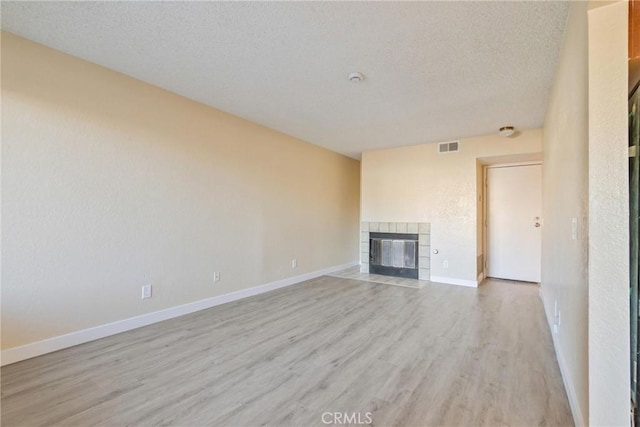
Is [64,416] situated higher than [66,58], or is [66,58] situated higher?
[66,58]

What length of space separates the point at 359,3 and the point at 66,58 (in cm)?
246

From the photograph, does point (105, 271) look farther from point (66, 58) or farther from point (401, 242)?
point (401, 242)

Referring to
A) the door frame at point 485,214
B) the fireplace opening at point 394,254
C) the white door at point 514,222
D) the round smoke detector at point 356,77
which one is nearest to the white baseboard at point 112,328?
the fireplace opening at point 394,254

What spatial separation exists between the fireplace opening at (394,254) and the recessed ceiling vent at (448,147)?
1.52 meters

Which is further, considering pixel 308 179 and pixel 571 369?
pixel 308 179

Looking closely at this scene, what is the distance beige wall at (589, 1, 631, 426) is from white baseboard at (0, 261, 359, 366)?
3396mm

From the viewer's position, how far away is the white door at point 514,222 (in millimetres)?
4832

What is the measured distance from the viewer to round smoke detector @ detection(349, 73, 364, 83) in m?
2.66

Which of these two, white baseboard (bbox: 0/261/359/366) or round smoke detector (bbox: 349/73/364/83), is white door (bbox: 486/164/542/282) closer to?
round smoke detector (bbox: 349/73/364/83)

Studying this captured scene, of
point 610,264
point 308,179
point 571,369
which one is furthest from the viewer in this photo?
point 308,179

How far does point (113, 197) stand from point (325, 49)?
7.59 feet

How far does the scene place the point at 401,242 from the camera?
5.34 meters

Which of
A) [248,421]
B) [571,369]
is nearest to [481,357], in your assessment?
[571,369]

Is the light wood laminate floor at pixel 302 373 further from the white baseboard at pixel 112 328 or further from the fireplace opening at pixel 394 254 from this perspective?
the fireplace opening at pixel 394 254
